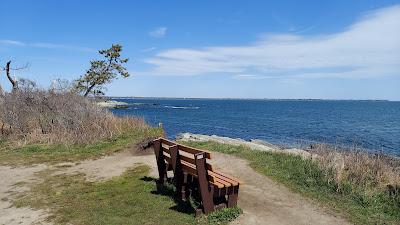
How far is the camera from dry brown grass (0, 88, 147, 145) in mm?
18266

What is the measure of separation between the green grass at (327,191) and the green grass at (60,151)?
19.3 ft

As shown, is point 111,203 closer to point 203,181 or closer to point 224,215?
point 203,181

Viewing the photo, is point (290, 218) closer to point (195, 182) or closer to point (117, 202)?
point (195, 182)

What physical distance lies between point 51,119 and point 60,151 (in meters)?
4.34

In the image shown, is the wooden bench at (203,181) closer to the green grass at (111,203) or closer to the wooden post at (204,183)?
the wooden post at (204,183)

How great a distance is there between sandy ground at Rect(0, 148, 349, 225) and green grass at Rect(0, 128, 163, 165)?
0.92 meters

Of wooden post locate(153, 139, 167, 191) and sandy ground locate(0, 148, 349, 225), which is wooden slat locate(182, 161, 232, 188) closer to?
sandy ground locate(0, 148, 349, 225)

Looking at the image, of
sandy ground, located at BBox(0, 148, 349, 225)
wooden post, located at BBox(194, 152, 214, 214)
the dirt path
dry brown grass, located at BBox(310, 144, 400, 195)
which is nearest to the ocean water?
dry brown grass, located at BBox(310, 144, 400, 195)

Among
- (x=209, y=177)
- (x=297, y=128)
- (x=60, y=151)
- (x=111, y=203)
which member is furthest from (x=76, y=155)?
(x=297, y=128)

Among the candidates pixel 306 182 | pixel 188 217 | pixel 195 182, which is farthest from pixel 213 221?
pixel 306 182

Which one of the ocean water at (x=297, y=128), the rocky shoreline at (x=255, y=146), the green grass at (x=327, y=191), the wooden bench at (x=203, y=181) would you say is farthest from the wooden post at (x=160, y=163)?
the ocean water at (x=297, y=128)

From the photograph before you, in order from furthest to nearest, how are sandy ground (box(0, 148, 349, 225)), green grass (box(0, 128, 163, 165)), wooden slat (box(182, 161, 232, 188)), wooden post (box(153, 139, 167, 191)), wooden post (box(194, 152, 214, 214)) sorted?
green grass (box(0, 128, 163, 165)) < wooden post (box(153, 139, 167, 191)) < sandy ground (box(0, 148, 349, 225)) < wooden slat (box(182, 161, 232, 188)) < wooden post (box(194, 152, 214, 214))

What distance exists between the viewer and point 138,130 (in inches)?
758

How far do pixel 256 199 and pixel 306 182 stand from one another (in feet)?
6.61
